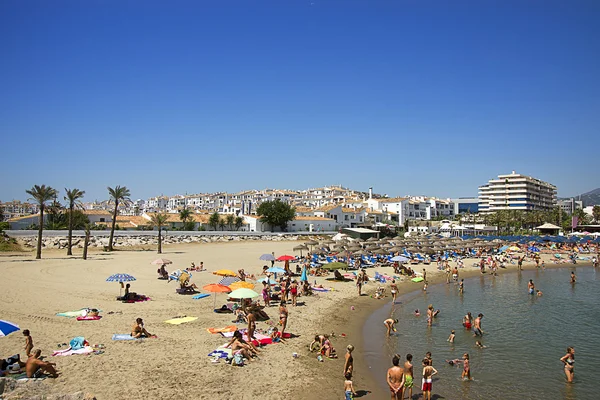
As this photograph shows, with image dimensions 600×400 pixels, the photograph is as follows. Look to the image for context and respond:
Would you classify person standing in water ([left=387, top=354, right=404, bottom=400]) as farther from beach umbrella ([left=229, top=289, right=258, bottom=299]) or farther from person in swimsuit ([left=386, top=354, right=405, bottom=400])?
beach umbrella ([left=229, top=289, right=258, bottom=299])

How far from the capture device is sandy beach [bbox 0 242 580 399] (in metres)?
9.92

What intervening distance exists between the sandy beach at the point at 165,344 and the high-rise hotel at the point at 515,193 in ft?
360

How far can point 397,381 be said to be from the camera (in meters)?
9.70

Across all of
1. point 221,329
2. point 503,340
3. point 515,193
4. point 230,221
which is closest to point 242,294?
point 221,329

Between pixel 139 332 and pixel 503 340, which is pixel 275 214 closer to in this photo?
pixel 503 340

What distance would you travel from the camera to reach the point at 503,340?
16.2 m

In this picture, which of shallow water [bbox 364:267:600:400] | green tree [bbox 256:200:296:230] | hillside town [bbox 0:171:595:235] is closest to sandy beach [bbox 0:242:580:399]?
shallow water [bbox 364:267:600:400]

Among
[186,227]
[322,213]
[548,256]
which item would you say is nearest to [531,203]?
[322,213]

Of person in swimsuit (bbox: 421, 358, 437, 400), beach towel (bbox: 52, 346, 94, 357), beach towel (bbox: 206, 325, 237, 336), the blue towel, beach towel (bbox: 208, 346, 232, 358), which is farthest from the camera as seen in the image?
beach towel (bbox: 206, 325, 237, 336)

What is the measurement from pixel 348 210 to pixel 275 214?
808 inches

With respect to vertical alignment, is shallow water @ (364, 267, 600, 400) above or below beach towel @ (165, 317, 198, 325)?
below

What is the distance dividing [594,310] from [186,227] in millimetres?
60417

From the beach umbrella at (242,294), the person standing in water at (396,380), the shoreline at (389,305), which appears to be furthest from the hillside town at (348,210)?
the person standing in water at (396,380)

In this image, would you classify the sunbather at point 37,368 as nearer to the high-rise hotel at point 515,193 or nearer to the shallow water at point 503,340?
the shallow water at point 503,340
